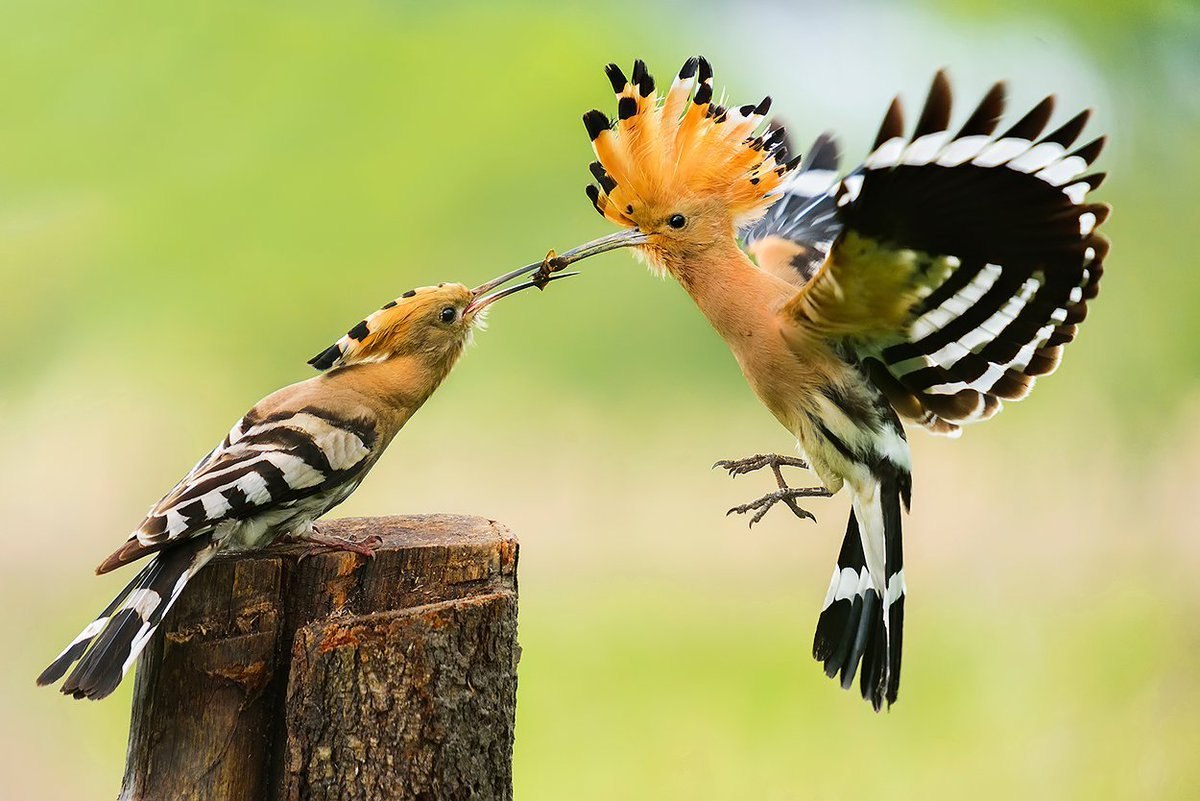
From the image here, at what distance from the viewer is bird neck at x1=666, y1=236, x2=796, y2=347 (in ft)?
5.27

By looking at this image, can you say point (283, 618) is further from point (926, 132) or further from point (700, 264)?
point (926, 132)

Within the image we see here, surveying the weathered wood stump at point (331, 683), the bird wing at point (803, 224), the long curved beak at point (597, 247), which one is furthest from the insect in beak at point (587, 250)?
the weathered wood stump at point (331, 683)

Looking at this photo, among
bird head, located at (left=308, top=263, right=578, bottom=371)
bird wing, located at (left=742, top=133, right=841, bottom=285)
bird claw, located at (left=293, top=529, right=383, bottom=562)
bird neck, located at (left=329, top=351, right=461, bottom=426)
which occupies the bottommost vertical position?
bird claw, located at (left=293, top=529, right=383, bottom=562)

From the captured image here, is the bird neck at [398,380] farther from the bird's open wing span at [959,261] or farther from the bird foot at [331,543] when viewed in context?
the bird's open wing span at [959,261]

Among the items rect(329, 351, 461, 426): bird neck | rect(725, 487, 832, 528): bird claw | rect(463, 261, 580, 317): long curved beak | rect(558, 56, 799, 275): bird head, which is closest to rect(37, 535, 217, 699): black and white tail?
rect(329, 351, 461, 426): bird neck

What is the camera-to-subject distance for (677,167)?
1617 millimetres

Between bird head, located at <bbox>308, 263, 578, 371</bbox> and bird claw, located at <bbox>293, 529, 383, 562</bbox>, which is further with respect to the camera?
bird head, located at <bbox>308, 263, 578, 371</bbox>

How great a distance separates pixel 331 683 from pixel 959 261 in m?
0.85

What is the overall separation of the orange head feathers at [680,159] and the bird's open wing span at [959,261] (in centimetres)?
19

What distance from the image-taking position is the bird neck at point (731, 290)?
1607 millimetres

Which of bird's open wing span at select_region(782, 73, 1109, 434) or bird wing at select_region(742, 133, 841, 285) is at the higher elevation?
bird wing at select_region(742, 133, 841, 285)

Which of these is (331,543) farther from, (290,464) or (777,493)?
(777,493)

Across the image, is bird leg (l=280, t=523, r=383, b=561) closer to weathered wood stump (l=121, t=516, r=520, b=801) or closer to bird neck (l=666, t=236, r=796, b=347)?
weathered wood stump (l=121, t=516, r=520, b=801)

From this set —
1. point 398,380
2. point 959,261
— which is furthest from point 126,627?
point 959,261
